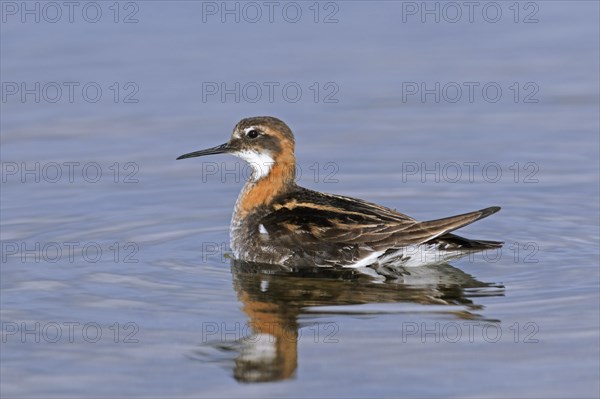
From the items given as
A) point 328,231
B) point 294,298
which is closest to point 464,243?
point 328,231

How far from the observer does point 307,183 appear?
1900cm

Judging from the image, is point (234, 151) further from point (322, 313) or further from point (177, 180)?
point (322, 313)

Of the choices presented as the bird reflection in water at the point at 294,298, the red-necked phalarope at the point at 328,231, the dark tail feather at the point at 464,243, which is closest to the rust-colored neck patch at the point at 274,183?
the red-necked phalarope at the point at 328,231

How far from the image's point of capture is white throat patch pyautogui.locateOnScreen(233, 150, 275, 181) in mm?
16812

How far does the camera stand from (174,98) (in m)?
21.0

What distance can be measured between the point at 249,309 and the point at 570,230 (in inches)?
183

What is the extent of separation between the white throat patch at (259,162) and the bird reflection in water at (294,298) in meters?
1.33

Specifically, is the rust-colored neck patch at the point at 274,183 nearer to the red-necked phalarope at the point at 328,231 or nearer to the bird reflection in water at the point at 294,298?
the red-necked phalarope at the point at 328,231

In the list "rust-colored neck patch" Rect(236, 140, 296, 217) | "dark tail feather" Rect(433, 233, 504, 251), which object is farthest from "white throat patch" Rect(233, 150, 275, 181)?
"dark tail feather" Rect(433, 233, 504, 251)

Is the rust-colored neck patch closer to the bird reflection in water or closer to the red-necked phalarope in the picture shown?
the red-necked phalarope

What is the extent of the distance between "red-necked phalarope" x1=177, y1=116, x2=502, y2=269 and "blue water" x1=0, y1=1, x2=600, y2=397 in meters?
0.27

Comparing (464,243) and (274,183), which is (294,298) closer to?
(464,243)

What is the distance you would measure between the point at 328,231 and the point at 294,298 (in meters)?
1.28

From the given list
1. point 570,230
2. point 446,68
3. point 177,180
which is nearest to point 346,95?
point 446,68
